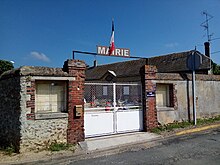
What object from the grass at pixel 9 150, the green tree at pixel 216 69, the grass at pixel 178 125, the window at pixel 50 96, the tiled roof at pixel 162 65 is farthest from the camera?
the green tree at pixel 216 69

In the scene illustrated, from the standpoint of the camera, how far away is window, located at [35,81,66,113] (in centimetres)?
651

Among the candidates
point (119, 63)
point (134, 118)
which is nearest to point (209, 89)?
point (134, 118)

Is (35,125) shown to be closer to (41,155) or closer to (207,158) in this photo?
(41,155)

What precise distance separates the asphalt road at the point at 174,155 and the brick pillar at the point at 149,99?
1.41 metres

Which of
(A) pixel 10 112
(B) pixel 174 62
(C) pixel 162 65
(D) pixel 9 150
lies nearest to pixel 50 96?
(A) pixel 10 112

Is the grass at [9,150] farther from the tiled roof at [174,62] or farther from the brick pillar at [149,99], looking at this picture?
the tiled roof at [174,62]

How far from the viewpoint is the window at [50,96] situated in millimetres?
6512

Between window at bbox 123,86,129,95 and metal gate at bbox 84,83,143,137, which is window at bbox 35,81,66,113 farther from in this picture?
window at bbox 123,86,129,95

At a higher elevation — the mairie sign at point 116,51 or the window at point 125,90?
the mairie sign at point 116,51

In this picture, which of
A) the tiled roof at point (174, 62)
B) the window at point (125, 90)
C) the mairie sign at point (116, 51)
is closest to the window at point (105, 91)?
the window at point (125, 90)

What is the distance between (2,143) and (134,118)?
484 cm

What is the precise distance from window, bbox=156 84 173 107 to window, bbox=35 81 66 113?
15.0 feet

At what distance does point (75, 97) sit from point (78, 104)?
26 centimetres

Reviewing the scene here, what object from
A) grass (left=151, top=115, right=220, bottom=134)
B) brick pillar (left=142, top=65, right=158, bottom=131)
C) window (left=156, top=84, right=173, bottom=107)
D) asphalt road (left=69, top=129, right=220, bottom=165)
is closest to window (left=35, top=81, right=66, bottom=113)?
asphalt road (left=69, top=129, right=220, bottom=165)
